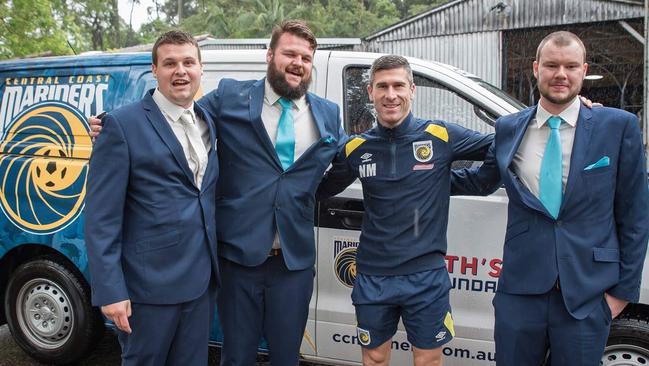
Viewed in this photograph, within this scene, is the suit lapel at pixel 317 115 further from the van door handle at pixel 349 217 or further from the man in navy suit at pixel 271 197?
the van door handle at pixel 349 217

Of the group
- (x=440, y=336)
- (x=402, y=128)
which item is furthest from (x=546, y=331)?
(x=402, y=128)

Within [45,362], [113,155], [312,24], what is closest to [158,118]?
[113,155]

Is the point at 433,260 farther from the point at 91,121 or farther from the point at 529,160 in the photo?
the point at 91,121

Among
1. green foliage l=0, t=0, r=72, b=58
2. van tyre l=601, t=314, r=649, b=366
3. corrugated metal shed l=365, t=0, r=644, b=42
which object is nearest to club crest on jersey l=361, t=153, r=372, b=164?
van tyre l=601, t=314, r=649, b=366

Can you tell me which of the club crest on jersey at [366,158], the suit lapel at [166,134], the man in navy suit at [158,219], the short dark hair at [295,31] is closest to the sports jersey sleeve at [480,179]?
the club crest on jersey at [366,158]

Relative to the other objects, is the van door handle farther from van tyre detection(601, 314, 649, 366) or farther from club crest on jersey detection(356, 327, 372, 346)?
van tyre detection(601, 314, 649, 366)

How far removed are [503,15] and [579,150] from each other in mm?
12278

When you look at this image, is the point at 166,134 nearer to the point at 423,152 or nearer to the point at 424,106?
the point at 423,152

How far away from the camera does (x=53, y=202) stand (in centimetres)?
396

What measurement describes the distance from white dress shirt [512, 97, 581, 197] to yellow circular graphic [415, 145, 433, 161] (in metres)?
0.39

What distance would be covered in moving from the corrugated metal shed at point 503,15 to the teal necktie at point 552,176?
39.5 feet

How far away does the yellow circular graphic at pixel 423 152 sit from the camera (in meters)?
2.79

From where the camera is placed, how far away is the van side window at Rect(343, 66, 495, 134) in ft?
10.9

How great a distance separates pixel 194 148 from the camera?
8.52ft
